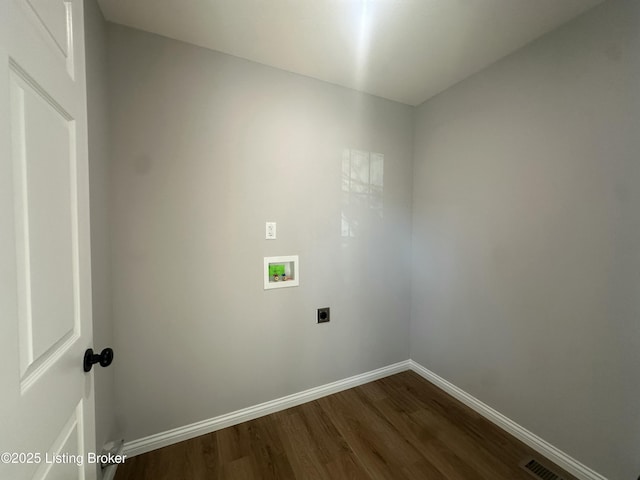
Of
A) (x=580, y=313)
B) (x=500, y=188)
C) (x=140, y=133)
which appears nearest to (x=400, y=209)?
(x=500, y=188)

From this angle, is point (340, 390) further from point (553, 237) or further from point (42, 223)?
point (42, 223)

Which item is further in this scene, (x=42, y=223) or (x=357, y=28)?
(x=357, y=28)

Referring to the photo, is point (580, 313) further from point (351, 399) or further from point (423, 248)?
point (351, 399)

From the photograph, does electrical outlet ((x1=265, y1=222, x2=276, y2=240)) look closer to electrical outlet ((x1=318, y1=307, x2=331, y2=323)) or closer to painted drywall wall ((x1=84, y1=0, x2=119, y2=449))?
electrical outlet ((x1=318, y1=307, x2=331, y2=323))

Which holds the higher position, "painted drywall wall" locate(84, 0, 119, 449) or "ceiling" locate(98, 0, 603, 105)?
"ceiling" locate(98, 0, 603, 105)

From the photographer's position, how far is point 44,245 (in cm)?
59

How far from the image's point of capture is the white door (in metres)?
0.46

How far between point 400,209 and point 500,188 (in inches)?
31.1

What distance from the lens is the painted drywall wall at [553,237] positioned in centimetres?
119

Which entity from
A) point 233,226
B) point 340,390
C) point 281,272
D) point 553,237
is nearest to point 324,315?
point 281,272

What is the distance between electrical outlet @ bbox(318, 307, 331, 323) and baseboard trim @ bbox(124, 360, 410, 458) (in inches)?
21.4

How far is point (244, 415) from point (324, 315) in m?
0.88

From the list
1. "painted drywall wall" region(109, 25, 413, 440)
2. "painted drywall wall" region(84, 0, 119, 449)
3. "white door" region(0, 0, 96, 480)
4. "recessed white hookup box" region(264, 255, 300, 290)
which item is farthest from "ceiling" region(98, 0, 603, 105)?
"recessed white hookup box" region(264, 255, 300, 290)

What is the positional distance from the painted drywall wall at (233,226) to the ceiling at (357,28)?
12cm
